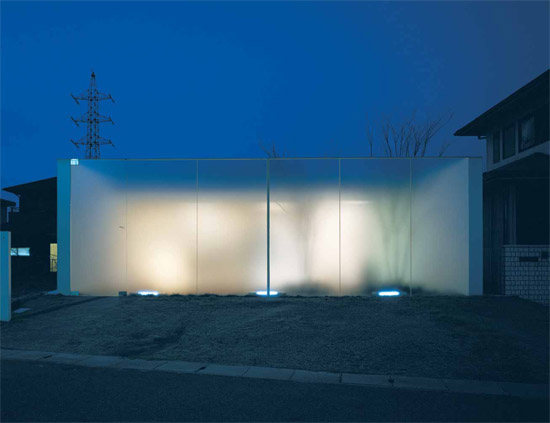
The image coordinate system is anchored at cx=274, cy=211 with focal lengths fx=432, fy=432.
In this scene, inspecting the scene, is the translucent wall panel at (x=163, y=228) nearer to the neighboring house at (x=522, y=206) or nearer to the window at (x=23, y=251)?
the neighboring house at (x=522, y=206)

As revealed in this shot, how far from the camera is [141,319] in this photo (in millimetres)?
8125

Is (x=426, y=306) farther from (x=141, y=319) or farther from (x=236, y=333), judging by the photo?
(x=141, y=319)

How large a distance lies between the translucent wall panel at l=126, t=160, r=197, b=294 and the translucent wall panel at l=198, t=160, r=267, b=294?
0.26 m

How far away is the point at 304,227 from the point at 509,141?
7.88 m

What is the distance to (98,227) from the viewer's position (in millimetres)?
10695

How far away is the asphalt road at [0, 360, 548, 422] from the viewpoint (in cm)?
388

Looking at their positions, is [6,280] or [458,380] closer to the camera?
[458,380]

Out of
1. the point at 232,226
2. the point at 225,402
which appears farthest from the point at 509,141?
the point at 225,402

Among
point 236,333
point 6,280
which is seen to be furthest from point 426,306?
point 6,280

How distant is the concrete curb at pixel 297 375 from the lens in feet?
14.9

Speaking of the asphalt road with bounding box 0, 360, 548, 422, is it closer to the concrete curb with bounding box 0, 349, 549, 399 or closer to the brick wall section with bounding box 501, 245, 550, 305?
the concrete curb with bounding box 0, 349, 549, 399

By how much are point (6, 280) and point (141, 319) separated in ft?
8.34

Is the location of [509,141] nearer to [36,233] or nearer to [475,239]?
[475,239]

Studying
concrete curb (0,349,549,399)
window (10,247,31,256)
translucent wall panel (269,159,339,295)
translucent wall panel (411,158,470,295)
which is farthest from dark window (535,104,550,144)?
window (10,247,31,256)
